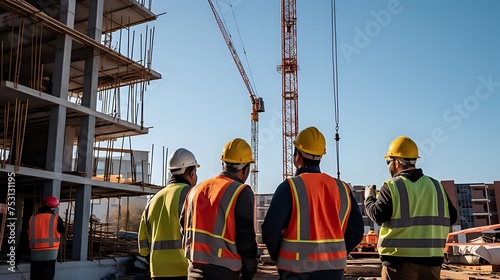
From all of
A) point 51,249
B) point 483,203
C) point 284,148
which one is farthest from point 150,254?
point 483,203

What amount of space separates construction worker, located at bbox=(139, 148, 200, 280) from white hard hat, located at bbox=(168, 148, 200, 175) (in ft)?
0.37

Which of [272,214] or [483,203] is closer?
[272,214]

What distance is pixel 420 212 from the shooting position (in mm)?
3736

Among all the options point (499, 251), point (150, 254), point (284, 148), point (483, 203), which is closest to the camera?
point (150, 254)

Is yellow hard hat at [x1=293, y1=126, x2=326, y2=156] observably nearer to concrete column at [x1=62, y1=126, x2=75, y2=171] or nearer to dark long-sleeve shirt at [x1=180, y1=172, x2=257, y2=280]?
dark long-sleeve shirt at [x1=180, y1=172, x2=257, y2=280]

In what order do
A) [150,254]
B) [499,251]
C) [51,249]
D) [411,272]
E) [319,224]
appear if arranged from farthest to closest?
1. [499,251]
2. [51,249]
3. [150,254]
4. [411,272]
5. [319,224]

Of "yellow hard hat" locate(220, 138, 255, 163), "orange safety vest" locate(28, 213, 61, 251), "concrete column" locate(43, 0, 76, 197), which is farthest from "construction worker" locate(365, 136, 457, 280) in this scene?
"concrete column" locate(43, 0, 76, 197)

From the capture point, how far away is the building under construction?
415 inches

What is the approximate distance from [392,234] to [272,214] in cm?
134

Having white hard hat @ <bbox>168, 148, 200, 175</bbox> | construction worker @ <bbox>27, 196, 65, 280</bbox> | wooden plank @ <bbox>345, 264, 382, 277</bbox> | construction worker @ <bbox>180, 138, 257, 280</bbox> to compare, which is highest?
white hard hat @ <bbox>168, 148, 200, 175</bbox>

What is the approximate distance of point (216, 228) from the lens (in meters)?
3.08

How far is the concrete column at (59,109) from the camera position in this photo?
10.8 m

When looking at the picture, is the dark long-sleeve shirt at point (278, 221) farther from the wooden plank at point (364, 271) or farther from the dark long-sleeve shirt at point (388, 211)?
the wooden plank at point (364, 271)

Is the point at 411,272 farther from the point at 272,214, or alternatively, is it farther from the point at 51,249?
the point at 51,249
